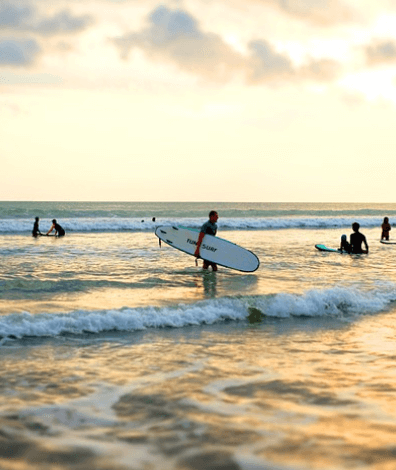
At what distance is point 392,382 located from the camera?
5781 millimetres

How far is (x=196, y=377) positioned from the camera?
5957 millimetres

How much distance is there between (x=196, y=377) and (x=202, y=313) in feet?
11.0

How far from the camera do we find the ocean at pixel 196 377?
13.4ft

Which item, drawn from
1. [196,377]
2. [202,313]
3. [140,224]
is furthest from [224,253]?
[140,224]

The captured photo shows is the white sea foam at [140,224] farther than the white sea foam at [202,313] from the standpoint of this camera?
Yes

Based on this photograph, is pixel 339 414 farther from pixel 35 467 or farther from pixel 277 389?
pixel 35 467

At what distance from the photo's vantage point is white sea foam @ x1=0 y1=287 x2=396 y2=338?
8.17m

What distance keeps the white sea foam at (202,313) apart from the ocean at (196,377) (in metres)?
0.03

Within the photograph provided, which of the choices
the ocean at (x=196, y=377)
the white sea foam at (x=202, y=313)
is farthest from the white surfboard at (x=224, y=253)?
the white sea foam at (x=202, y=313)

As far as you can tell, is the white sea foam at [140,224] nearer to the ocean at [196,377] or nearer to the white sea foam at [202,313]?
the ocean at [196,377]

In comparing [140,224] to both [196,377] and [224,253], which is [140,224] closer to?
[224,253]

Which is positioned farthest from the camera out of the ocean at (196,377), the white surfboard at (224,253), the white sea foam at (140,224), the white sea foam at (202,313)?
the white sea foam at (140,224)

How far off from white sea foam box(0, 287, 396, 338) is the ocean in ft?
0.09

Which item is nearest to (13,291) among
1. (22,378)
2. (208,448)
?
(22,378)
